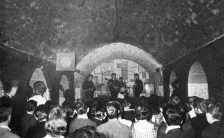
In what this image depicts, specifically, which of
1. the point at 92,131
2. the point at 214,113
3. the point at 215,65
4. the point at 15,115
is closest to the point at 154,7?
the point at 215,65

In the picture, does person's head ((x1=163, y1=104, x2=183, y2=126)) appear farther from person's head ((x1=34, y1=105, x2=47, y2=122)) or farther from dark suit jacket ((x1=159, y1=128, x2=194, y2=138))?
person's head ((x1=34, y1=105, x2=47, y2=122))

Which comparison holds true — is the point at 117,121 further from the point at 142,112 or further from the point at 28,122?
the point at 28,122

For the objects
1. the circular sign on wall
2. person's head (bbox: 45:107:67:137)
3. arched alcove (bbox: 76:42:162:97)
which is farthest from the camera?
arched alcove (bbox: 76:42:162:97)

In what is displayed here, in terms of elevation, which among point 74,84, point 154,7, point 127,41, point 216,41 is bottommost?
point 74,84

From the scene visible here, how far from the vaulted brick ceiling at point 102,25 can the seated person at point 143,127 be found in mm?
7142

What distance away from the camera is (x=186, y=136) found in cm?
346

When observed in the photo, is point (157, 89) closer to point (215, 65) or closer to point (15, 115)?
point (215, 65)

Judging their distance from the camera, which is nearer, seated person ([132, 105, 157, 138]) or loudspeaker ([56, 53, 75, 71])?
seated person ([132, 105, 157, 138])

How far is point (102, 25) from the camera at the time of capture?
12.7 metres

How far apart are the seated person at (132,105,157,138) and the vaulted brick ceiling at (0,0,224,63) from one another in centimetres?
714

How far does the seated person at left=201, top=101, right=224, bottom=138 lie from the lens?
370 centimetres

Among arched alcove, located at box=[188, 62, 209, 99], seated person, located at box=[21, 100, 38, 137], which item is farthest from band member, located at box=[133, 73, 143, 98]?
seated person, located at box=[21, 100, 38, 137]

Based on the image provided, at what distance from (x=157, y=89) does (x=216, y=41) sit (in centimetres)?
634

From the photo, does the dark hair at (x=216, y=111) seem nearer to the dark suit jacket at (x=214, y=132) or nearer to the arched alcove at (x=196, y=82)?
the dark suit jacket at (x=214, y=132)
